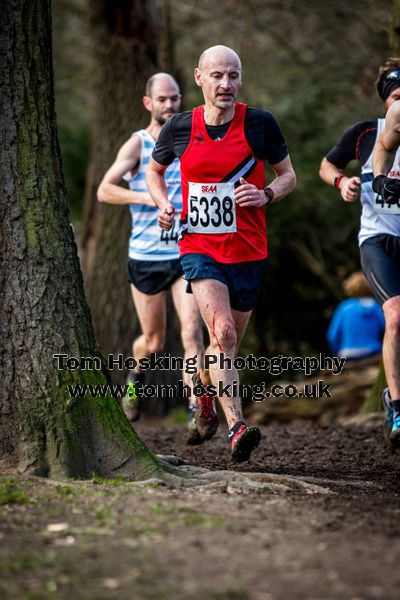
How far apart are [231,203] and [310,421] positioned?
6.38 meters

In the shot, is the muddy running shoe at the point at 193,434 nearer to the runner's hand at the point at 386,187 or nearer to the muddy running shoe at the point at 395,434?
the muddy running shoe at the point at 395,434

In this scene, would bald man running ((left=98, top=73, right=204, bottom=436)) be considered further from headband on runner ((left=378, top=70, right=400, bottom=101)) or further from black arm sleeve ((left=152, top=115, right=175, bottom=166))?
headband on runner ((left=378, top=70, right=400, bottom=101))

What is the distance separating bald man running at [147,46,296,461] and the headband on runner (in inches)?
42.9

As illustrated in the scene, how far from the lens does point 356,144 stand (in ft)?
25.2

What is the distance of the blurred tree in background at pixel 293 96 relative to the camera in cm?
1553

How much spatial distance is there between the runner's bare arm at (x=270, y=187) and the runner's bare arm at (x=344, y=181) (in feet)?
2.18

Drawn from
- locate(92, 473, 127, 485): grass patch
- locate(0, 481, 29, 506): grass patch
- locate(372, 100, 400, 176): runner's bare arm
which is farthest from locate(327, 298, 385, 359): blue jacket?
locate(0, 481, 29, 506): grass patch

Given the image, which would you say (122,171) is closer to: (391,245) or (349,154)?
(349,154)

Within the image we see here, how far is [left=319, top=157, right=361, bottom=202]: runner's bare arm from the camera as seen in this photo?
726 centimetres

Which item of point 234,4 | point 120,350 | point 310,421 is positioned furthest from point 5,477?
point 234,4

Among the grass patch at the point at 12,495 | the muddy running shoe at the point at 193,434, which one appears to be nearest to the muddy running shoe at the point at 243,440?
the muddy running shoe at the point at 193,434

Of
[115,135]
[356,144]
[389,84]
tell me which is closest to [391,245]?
[356,144]

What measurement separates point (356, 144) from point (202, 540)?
4181mm

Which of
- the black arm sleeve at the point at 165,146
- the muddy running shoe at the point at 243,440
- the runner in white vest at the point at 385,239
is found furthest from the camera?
the runner in white vest at the point at 385,239
